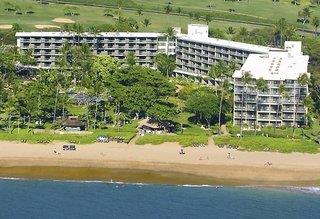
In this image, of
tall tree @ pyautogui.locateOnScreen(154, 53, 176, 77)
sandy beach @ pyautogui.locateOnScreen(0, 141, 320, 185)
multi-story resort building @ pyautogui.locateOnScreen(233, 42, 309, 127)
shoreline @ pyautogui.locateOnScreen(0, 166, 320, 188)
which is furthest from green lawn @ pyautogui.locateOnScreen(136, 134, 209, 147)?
tall tree @ pyautogui.locateOnScreen(154, 53, 176, 77)

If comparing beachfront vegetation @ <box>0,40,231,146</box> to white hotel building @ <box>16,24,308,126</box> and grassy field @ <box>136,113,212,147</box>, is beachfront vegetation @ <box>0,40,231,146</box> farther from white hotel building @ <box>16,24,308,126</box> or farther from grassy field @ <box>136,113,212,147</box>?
white hotel building @ <box>16,24,308,126</box>

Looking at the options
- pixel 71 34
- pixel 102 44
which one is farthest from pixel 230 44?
pixel 71 34

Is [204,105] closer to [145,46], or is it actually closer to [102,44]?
[145,46]

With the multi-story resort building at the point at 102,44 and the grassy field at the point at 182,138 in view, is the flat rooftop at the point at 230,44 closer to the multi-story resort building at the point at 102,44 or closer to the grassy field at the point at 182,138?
the multi-story resort building at the point at 102,44

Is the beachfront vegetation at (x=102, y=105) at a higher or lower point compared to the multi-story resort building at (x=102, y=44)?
lower

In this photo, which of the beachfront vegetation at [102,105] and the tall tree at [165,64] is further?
the tall tree at [165,64]

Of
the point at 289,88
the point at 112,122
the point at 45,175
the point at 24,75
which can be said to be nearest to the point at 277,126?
the point at 289,88

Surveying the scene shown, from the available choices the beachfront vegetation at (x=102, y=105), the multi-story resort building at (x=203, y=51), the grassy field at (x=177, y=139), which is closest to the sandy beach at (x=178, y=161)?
the grassy field at (x=177, y=139)
